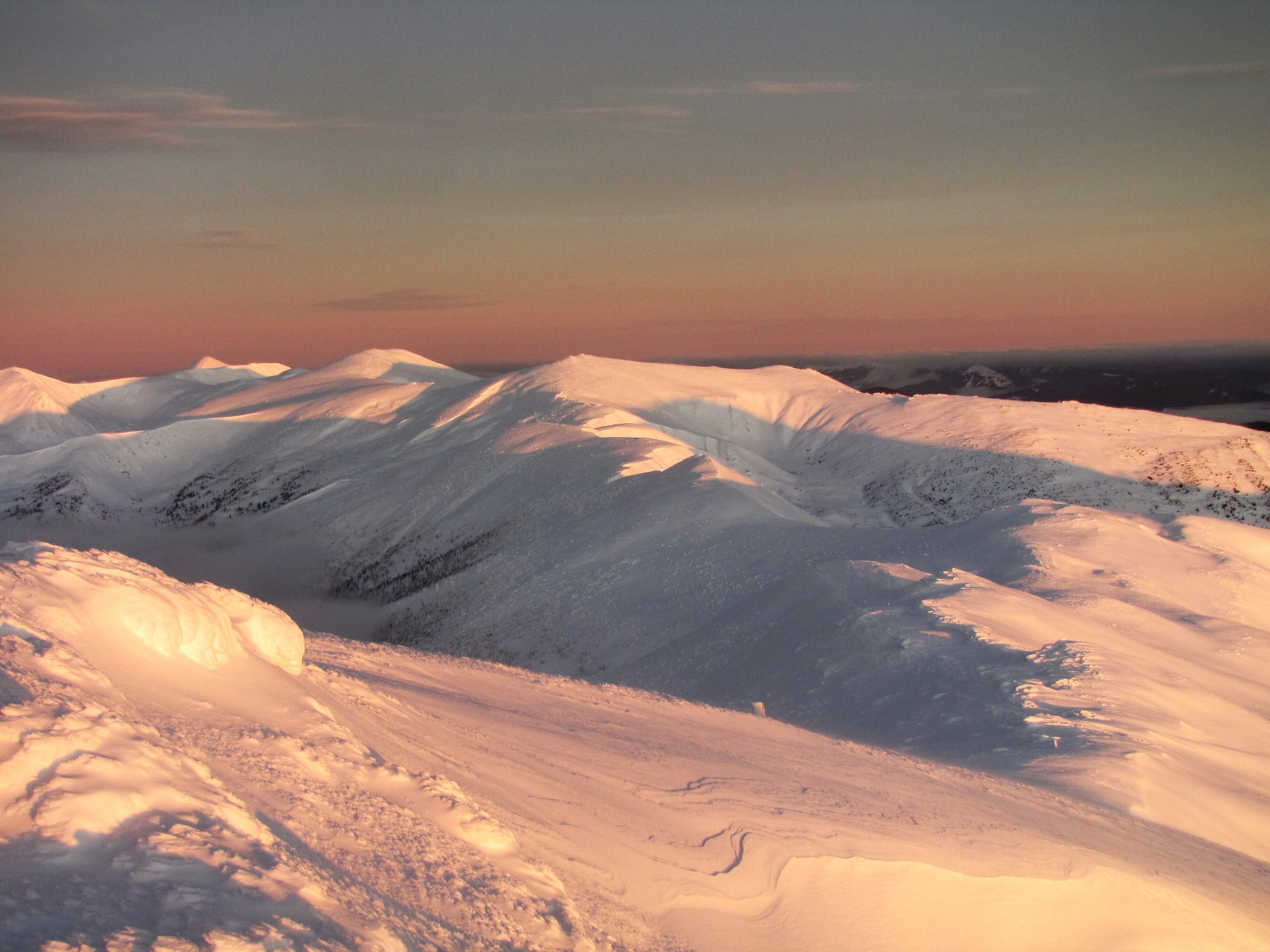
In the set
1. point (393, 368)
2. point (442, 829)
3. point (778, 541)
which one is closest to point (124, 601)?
point (442, 829)

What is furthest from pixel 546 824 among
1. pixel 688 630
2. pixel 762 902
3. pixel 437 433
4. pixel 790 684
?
pixel 437 433

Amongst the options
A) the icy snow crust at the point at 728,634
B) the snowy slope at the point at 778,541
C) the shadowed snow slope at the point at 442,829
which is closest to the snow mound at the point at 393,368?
the snowy slope at the point at 778,541

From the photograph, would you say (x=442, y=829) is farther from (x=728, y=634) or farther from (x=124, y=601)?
(x=728, y=634)

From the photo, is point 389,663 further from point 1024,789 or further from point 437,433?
point 437,433

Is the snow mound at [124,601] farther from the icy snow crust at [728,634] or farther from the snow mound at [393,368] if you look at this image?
the snow mound at [393,368]

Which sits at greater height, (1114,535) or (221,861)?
(221,861)

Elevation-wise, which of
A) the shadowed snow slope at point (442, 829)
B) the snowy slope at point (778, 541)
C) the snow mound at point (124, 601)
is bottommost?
the snowy slope at point (778, 541)

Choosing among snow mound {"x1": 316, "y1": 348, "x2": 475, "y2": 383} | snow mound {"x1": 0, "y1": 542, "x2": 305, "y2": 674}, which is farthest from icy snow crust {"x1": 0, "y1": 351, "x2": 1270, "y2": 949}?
snow mound {"x1": 316, "y1": 348, "x2": 475, "y2": 383}
